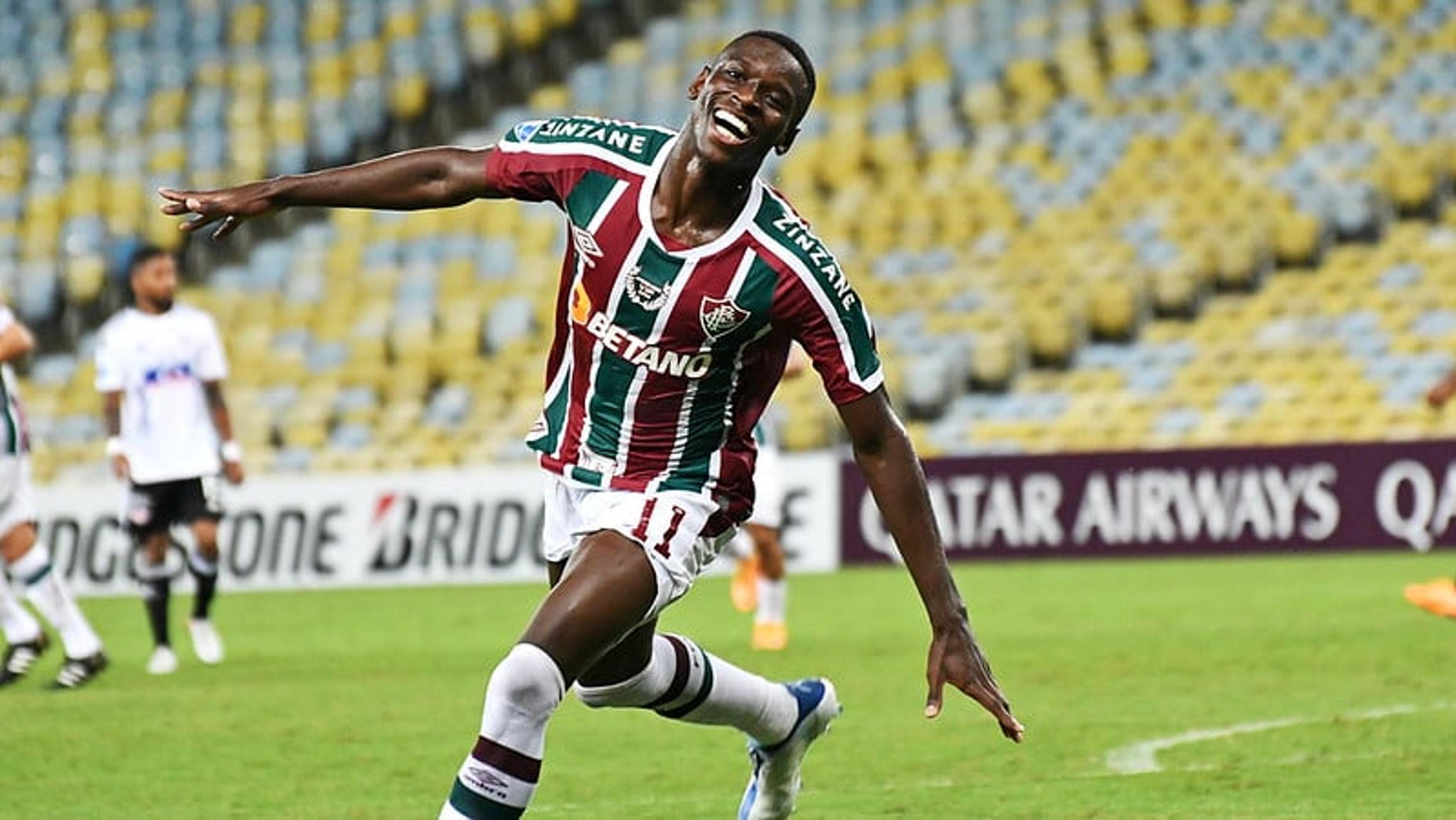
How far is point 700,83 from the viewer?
5672 millimetres

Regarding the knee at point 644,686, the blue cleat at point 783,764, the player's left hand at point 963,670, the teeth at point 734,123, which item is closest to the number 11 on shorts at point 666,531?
the knee at point 644,686

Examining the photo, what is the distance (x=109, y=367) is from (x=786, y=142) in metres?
7.68

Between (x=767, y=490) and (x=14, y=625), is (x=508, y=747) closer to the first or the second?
(x=14, y=625)

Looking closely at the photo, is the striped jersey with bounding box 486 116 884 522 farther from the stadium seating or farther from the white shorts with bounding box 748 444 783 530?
the stadium seating

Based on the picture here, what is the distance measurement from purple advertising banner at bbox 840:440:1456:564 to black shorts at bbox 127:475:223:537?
621 centimetres

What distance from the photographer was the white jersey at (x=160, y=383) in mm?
12609

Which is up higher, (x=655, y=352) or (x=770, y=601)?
(x=655, y=352)

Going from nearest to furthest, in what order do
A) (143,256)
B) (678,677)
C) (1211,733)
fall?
(678,677) → (1211,733) → (143,256)

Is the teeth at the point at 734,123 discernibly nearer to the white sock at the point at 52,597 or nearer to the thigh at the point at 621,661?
the thigh at the point at 621,661

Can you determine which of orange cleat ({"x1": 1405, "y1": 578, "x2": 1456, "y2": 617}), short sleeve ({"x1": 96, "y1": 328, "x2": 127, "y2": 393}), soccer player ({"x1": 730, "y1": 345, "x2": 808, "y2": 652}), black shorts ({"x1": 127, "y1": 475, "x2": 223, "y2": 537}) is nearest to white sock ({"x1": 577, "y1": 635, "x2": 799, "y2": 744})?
orange cleat ({"x1": 1405, "y1": 578, "x2": 1456, "y2": 617})

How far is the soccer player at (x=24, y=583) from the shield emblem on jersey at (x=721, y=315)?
22.7 feet

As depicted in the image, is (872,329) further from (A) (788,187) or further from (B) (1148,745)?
(A) (788,187)

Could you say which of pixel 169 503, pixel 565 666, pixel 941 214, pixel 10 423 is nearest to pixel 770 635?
pixel 169 503

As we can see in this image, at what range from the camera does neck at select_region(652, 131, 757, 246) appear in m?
5.64
